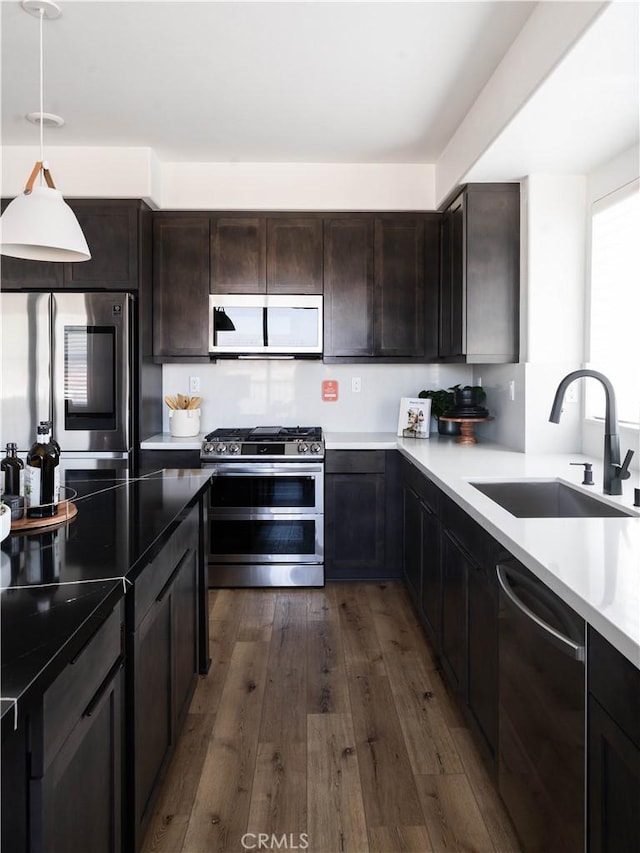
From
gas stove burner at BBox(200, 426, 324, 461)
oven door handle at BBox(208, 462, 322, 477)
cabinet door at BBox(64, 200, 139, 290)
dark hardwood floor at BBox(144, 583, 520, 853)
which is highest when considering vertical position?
cabinet door at BBox(64, 200, 139, 290)

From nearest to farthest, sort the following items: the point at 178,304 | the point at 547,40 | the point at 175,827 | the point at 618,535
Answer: the point at 618,535, the point at 175,827, the point at 547,40, the point at 178,304

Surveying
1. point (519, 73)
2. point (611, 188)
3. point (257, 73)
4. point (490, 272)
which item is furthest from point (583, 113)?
point (257, 73)

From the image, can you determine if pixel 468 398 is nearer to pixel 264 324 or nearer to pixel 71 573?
pixel 264 324

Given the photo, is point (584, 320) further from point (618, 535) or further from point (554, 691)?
point (554, 691)

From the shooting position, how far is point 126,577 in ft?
4.15

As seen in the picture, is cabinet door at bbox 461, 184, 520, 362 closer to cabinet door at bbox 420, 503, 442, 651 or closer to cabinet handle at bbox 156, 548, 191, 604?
cabinet door at bbox 420, 503, 442, 651

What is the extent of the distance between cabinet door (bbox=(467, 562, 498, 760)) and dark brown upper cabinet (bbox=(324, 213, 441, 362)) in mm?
2136

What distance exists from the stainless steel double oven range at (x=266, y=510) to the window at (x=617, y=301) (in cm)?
Result: 161

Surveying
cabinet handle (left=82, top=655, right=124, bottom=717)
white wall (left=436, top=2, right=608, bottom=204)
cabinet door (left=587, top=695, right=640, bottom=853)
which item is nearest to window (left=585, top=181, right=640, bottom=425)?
white wall (left=436, top=2, right=608, bottom=204)

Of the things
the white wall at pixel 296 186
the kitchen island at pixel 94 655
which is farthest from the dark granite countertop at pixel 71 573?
the white wall at pixel 296 186

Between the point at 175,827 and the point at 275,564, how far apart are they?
1.98m

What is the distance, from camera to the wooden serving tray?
1.58 metres

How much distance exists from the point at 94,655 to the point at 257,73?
8.37ft

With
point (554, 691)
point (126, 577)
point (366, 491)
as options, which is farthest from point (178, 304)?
point (554, 691)
